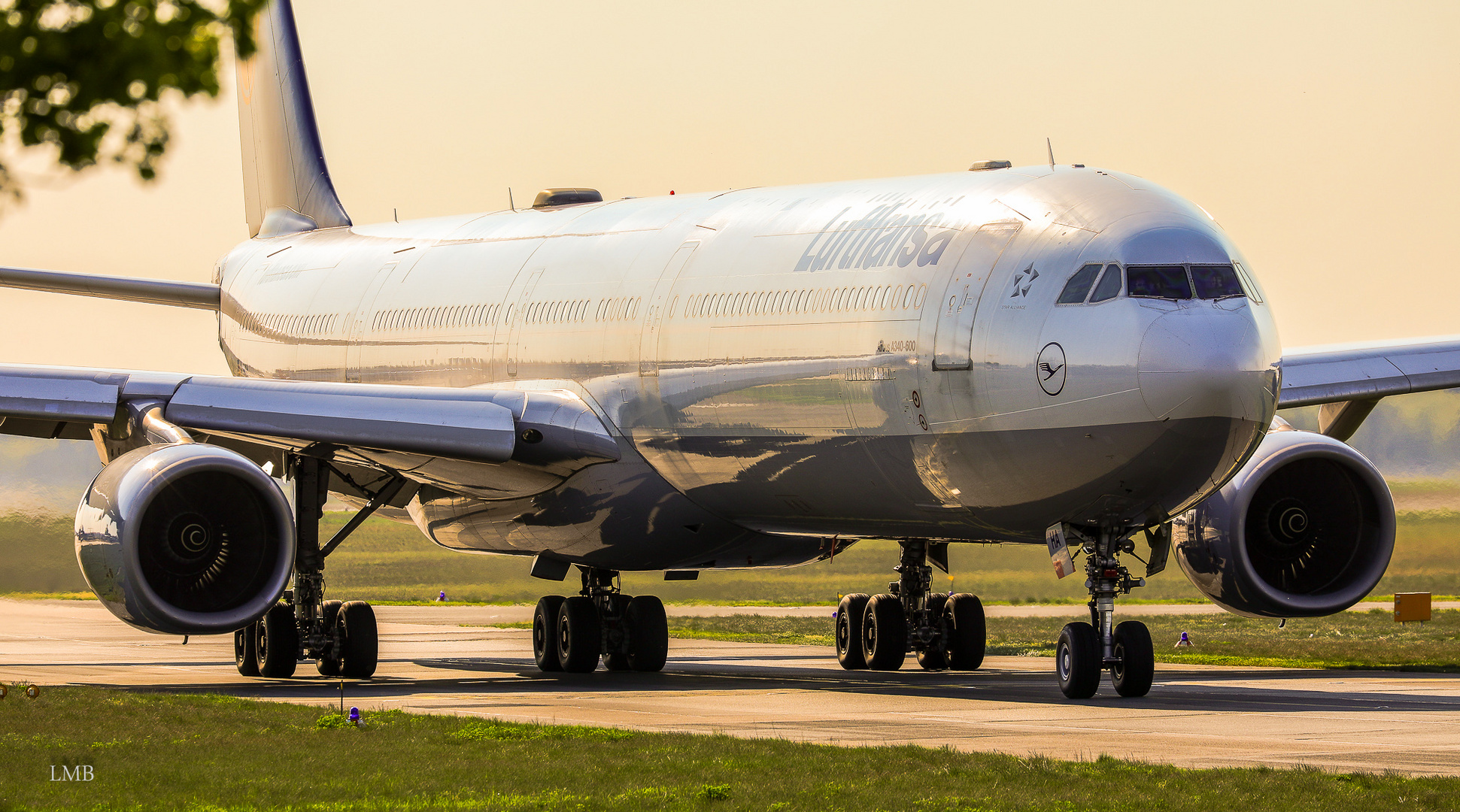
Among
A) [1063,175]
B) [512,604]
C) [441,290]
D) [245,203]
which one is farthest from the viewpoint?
[512,604]

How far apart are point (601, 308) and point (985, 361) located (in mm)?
5615

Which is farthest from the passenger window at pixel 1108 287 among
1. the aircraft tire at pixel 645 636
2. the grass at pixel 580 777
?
the aircraft tire at pixel 645 636

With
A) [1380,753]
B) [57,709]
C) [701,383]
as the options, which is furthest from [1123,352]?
[57,709]

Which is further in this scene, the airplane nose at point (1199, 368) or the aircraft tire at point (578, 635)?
the aircraft tire at point (578, 635)

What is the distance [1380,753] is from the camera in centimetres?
1109

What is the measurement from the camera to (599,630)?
20.0m

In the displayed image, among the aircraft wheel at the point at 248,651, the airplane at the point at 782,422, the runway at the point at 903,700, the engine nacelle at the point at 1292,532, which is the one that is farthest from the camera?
the aircraft wheel at the point at 248,651

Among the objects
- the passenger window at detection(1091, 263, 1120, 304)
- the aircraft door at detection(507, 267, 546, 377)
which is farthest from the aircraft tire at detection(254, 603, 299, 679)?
the passenger window at detection(1091, 263, 1120, 304)

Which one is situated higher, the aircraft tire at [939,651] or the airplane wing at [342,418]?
the airplane wing at [342,418]

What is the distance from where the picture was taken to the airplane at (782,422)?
540 inches

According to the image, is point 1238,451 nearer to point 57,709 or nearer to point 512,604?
point 57,709

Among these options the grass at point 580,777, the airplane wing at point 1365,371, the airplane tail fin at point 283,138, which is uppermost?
the airplane tail fin at point 283,138

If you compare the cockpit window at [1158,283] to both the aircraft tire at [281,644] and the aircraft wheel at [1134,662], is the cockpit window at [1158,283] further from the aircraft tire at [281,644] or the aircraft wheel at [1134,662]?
the aircraft tire at [281,644]

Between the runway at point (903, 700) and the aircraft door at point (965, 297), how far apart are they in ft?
8.48
